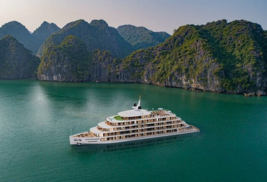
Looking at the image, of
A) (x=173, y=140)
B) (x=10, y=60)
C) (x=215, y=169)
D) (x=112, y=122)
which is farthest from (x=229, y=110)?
(x=10, y=60)

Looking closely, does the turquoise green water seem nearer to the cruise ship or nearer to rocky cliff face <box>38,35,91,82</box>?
the cruise ship

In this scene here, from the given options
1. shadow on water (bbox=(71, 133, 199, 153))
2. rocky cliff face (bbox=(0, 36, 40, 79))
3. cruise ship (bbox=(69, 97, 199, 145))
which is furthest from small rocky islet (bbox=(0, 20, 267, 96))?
shadow on water (bbox=(71, 133, 199, 153))

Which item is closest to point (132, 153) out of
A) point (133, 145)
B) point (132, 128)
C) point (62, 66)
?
point (133, 145)

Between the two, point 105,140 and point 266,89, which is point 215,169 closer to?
point 105,140

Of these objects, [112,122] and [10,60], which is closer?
[112,122]

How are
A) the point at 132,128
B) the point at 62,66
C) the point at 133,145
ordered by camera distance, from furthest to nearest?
the point at 62,66, the point at 132,128, the point at 133,145

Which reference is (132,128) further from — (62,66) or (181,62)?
(62,66)

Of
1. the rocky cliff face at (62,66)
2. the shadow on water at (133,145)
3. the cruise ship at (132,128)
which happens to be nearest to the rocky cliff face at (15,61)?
the rocky cliff face at (62,66)
